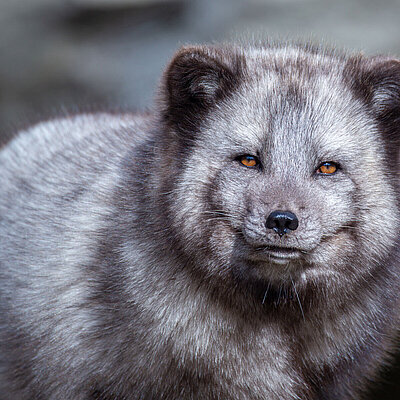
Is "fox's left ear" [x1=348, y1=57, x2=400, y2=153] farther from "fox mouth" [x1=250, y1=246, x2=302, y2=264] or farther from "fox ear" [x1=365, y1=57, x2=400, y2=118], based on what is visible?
"fox mouth" [x1=250, y1=246, x2=302, y2=264]

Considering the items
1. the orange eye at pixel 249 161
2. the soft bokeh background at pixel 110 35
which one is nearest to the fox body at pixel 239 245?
the orange eye at pixel 249 161

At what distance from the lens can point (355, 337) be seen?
3.89m

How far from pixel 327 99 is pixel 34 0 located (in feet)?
22.6

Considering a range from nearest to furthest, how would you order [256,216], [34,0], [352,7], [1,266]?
[256,216]
[1,266]
[352,7]
[34,0]

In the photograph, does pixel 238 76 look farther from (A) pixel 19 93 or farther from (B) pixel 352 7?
(A) pixel 19 93

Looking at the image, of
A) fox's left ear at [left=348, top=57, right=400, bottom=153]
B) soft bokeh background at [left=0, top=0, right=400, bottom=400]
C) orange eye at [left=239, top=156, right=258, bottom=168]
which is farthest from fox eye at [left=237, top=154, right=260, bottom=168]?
soft bokeh background at [left=0, top=0, right=400, bottom=400]

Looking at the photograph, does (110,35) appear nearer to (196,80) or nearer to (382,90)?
(196,80)

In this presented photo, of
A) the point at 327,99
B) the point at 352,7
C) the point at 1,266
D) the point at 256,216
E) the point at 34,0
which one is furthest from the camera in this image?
the point at 34,0

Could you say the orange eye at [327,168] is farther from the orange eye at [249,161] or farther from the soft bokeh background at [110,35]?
the soft bokeh background at [110,35]

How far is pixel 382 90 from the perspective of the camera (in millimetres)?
3732

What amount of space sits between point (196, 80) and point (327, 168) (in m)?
0.78

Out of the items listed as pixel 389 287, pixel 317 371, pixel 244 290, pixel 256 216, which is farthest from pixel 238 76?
pixel 317 371

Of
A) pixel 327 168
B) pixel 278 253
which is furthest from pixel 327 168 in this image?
A: pixel 278 253

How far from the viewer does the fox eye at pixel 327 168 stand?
352 centimetres
